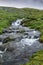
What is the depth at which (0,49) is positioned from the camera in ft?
136

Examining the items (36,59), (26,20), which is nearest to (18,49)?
(36,59)

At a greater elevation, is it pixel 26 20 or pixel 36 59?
pixel 36 59

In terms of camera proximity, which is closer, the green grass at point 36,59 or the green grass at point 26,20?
the green grass at point 36,59

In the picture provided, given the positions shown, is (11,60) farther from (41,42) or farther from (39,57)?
(41,42)

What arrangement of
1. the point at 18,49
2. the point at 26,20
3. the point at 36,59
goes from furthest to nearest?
the point at 26,20 < the point at 18,49 < the point at 36,59

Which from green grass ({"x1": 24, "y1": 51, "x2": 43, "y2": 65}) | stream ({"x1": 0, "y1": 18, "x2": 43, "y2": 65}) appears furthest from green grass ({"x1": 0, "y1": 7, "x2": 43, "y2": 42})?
green grass ({"x1": 24, "y1": 51, "x2": 43, "y2": 65})

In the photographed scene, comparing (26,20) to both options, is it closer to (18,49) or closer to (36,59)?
(18,49)

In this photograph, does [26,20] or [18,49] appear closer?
[18,49]

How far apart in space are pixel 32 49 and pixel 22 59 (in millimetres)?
5473

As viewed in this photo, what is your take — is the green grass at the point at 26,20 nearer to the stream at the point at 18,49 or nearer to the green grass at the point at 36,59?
the stream at the point at 18,49

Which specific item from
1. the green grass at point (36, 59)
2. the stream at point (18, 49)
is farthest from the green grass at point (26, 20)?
the green grass at point (36, 59)

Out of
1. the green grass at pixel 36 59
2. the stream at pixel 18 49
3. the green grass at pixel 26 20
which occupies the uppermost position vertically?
the green grass at pixel 36 59

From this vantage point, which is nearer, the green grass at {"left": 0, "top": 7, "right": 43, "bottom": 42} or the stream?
the stream

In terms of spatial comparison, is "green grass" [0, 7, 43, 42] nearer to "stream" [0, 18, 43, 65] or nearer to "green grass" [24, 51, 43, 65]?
"stream" [0, 18, 43, 65]
